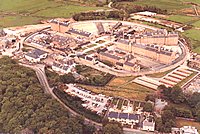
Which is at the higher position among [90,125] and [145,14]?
[145,14]

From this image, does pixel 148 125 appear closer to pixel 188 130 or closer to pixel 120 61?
pixel 188 130

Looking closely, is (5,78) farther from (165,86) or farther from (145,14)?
(145,14)

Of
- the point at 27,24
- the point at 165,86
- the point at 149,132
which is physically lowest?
the point at 149,132

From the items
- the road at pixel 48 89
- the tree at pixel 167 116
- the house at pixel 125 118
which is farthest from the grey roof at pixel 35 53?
the tree at pixel 167 116

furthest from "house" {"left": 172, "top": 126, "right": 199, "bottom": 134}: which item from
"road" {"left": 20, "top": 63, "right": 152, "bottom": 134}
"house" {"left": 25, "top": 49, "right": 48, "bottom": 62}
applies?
"house" {"left": 25, "top": 49, "right": 48, "bottom": 62}

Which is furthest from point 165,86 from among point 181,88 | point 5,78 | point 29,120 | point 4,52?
point 4,52

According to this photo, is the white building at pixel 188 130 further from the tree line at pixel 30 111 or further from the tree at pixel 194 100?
the tree line at pixel 30 111

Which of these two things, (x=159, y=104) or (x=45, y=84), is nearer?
(x=159, y=104)

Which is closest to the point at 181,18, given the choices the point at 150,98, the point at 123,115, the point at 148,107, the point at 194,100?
the point at 194,100
